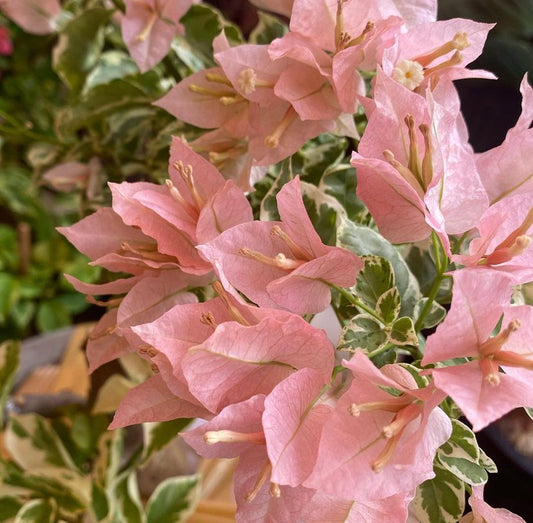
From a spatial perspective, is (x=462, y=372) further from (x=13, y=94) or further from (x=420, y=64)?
(x=13, y=94)

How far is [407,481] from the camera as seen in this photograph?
0.25 meters

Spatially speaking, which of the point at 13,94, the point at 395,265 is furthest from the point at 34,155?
the point at 13,94

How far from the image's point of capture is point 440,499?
310 mm

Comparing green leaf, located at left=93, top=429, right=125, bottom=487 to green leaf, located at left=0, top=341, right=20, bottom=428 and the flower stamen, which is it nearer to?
green leaf, located at left=0, top=341, right=20, bottom=428

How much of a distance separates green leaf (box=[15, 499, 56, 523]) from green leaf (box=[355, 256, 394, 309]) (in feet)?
1.29

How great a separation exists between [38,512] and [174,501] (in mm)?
117

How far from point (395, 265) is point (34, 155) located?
0.41m

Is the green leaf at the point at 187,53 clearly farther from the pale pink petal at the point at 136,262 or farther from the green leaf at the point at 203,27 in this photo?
the pale pink petal at the point at 136,262

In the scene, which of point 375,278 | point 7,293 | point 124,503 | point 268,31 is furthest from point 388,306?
point 7,293

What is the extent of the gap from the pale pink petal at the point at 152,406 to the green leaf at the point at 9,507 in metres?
0.37

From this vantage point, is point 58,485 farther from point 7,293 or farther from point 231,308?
point 7,293

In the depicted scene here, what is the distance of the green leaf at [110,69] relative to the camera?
60 centimetres

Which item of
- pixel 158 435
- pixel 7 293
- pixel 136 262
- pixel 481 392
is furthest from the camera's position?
pixel 7 293

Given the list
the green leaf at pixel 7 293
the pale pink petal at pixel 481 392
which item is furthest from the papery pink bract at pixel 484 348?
the green leaf at pixel 7 293
